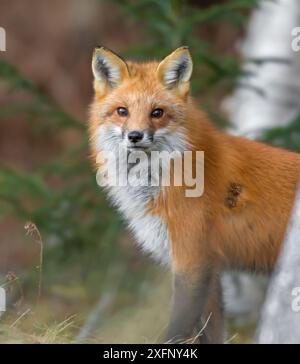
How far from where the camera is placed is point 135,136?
4.93 metres

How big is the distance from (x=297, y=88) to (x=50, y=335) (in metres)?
6.06

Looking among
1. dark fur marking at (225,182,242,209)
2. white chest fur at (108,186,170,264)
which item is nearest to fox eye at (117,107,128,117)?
white chest fur at (108,186,170,264)

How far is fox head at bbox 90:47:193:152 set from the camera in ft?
16.5

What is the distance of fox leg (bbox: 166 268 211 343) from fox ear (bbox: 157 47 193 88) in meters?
1.24

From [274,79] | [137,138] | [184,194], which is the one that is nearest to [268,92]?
[274,79]

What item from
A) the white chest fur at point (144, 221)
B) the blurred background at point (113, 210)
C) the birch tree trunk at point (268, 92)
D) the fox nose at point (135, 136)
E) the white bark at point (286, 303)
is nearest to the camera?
the white bark at point (286, 303)

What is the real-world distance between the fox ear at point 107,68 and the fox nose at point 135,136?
48 cm

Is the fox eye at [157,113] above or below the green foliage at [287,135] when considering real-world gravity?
above

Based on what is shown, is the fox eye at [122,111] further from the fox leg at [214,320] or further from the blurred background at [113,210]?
the fox leg at [214,320]

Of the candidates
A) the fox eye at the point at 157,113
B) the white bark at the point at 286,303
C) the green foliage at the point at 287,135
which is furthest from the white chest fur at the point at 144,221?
the green foliage at the point at 287,135

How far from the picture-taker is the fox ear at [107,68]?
5.17 metres

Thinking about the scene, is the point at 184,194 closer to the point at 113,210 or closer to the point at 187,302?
the point at 187,302

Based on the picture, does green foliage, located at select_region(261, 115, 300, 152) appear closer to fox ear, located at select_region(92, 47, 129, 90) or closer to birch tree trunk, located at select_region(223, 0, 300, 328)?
birch tree trunk, located at select_region(223, 0, 300, 328)
